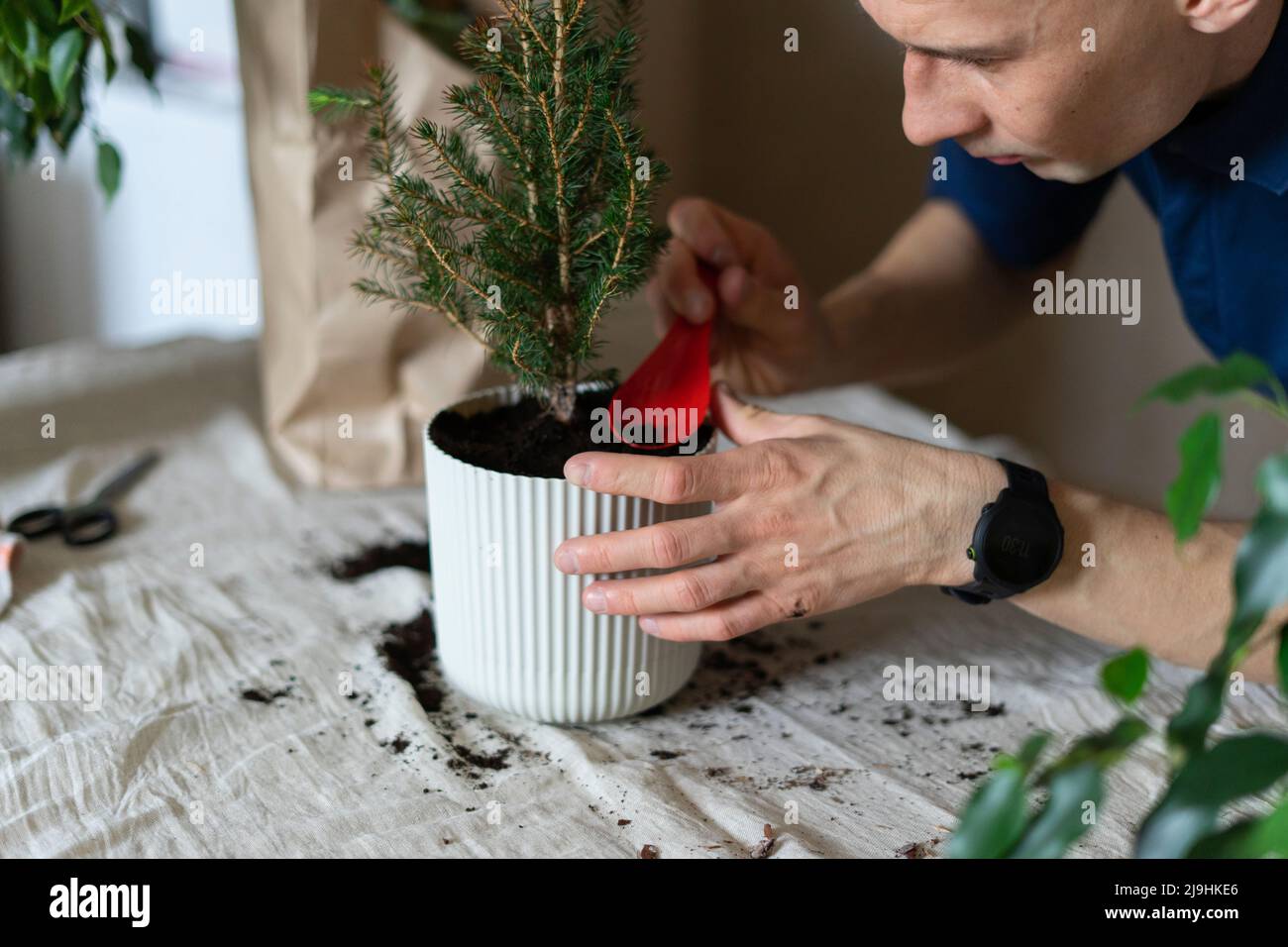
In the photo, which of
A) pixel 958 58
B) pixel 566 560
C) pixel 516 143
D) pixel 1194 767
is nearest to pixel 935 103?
pixel 958 58

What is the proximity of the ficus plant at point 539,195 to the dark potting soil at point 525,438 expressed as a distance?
0.07 ft

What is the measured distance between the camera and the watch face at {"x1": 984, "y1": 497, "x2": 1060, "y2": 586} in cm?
67

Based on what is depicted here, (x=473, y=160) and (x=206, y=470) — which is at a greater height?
(x=473, y=160)

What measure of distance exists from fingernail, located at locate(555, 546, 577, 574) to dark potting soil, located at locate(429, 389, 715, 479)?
4 cm

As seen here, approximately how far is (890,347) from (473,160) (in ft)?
1.83

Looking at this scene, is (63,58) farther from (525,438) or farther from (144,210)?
(144,210)

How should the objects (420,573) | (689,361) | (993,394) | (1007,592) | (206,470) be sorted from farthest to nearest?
(993,394), (206,470), (420,573), (689,361), (1007,592)

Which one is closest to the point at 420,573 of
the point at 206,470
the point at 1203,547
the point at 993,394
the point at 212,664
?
the point at 212,664

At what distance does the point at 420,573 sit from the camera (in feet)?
3.05

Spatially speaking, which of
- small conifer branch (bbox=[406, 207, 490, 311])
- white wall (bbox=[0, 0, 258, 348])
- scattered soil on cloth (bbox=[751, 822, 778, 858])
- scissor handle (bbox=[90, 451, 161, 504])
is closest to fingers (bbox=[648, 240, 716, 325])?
small conifer branch (bbox=[406, 207, 490, 311])

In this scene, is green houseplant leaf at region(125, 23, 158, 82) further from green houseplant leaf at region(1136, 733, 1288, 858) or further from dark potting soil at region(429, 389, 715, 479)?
green houseplant leaf at region(1136, 733, 1288, 858)

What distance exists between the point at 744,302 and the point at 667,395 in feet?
0.73

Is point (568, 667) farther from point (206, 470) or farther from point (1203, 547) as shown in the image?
point (206, 470)

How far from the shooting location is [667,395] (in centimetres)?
78
